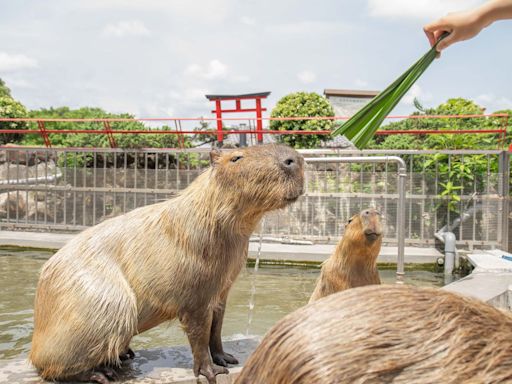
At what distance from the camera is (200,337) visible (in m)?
2.66

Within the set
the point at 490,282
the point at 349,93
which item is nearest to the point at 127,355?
the point at 490,282

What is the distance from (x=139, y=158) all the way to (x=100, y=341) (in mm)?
9754

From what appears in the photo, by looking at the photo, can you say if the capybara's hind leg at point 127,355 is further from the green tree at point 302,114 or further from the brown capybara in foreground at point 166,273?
the green tree at point 302,114

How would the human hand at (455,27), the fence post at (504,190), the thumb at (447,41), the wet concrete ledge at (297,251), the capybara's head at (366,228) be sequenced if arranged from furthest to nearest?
the fence post at (504,190)
the wet concrete ledge at (297,251)
the capybara's head at (366,228)
the thumb at (447,41)
the human hand at (455,27)

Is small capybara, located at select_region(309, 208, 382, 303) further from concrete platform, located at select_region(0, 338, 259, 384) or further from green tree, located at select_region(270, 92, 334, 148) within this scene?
green tree, located at select_region(270, 92, 334, 148)

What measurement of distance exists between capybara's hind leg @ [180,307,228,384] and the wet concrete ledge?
6.22 meters

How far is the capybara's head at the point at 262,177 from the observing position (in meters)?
2.50

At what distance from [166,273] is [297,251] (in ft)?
21.1

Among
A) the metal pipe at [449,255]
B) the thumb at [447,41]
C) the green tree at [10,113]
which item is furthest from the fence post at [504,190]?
the green tree at [10,113]

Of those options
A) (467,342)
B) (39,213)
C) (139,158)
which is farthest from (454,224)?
(467,342)

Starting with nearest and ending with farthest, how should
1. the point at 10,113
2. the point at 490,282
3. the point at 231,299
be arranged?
1. the point at 490,282
2. the point at 231,299
3. the point at 10,113

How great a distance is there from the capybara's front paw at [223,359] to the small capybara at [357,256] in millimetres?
1077

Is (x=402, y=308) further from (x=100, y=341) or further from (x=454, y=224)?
(x=454, y=224)

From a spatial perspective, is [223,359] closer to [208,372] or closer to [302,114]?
[208,372]
